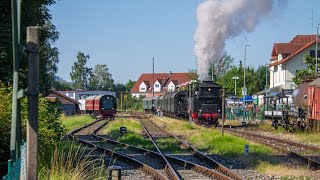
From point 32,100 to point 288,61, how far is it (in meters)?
69.9

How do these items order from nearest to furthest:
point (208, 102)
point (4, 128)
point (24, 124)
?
point (4, 128), point (24, 124), point (208, 102)

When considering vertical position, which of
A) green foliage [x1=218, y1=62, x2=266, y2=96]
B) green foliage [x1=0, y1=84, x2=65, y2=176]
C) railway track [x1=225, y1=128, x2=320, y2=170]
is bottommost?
railway track [x1=225, y1=128, x2=320, y2=170]

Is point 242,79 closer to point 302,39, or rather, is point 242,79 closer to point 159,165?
point 302,39

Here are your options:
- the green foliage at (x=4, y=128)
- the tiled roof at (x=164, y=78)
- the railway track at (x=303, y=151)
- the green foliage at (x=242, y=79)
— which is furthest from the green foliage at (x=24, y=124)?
the tiled roof at (x=164, y=78)

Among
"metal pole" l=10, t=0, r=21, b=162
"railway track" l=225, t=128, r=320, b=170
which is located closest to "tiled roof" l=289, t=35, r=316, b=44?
"railway track" l=225, t=128, r=320, b=170

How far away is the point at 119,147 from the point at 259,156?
7387mm

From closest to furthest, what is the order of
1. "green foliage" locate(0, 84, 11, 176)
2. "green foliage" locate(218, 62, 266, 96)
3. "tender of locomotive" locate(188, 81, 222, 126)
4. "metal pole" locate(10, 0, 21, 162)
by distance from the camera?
"metal pole" locate(10, 0, 21, 162), "green foliage" locate(0, 84, 11, 176), "tender of locomotive" locate(188, 81, 222, 126), "green foliage" locate(218, 62, 266, 96)

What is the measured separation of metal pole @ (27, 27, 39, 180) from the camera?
635 cm

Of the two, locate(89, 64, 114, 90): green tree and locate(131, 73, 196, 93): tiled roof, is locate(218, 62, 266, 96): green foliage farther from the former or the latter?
locate(89, 64, 114, 90): green tree

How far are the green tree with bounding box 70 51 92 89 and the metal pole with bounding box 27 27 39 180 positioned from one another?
140841 mm

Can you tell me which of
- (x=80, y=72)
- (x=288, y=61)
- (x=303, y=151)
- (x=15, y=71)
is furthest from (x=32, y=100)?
(x=80, y=72)

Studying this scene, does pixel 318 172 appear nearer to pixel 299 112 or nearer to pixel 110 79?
pixel 299 112

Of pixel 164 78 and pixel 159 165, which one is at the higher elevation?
pixel 164 78

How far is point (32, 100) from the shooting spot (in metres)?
6.36
